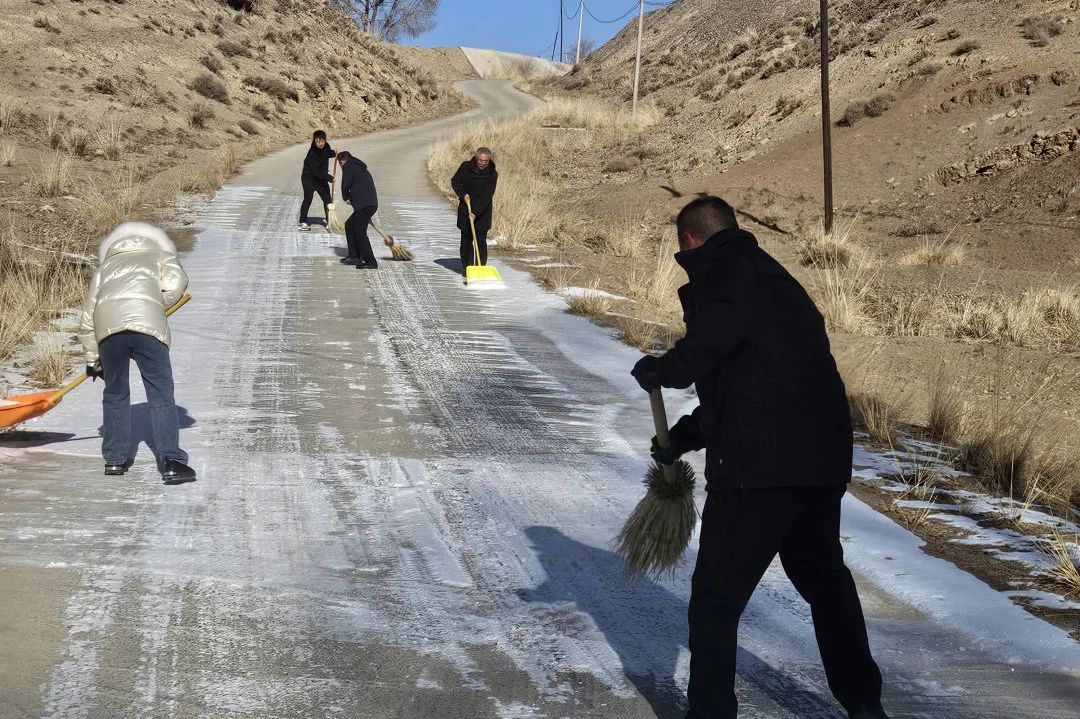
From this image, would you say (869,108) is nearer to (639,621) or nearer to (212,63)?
(212,63)

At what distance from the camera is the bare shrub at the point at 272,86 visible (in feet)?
138

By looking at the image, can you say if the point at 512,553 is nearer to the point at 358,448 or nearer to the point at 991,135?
the point at 358,448

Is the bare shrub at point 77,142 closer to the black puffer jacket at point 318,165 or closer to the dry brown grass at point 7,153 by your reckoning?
the dry brown grass at point 7,153

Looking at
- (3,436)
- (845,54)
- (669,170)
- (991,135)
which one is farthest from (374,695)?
(845,54)

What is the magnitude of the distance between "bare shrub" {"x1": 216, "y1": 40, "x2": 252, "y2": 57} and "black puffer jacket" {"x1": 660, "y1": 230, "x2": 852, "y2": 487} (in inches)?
1721

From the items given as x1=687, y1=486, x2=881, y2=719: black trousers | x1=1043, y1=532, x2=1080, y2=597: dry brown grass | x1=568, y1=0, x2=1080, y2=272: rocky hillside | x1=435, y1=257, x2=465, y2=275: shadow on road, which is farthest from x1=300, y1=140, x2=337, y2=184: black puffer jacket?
x1=687, y1=486, x2=881, y2=719: black trousers

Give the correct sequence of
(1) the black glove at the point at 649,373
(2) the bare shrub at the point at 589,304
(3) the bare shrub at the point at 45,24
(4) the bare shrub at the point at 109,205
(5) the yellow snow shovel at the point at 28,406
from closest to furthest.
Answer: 1. (1) the black glove at the point at 649,373
2. (5) the yellow snow shovel at the point at 28,406
3. (2) the bare shrub at the point at 589,304
4. (4) the bare shrub at the point at 109,205
5. (3) the bare shrub at the point at 45,24

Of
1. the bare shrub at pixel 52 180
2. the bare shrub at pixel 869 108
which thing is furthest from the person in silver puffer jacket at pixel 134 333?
the bare shrub at pixel 869 108

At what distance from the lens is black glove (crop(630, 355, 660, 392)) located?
3553mm

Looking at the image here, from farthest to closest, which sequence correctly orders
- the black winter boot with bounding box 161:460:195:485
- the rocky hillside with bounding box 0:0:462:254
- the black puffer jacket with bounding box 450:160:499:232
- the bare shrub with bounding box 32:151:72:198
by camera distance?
the rocky hillside with bounding box 0:0:462:254 → the bare shrub with bounding box 32:151:72:198 → the black puffer jacket with bounding box 450:160:499:232 → the black winter boot with bounding box 161:460:195:485

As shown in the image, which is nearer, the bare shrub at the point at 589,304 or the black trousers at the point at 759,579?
the black trousers at the point at 759,579

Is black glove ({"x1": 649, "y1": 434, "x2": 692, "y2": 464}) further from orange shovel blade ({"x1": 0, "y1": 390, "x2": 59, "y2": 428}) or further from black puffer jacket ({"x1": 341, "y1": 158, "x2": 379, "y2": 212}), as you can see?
black puffer jacket ({"x1": 341, "y1": 158, "x2": 379, "y2": 212})

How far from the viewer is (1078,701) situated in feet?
13.6

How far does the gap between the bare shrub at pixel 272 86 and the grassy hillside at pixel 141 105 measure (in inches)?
2.1
